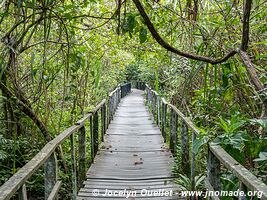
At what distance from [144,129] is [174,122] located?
2.92 m

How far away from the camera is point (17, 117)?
443cm

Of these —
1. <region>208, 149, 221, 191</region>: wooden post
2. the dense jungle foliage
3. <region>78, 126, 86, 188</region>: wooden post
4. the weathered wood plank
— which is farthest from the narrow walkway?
<region>208, 149, 221, 191</region>: wooden post

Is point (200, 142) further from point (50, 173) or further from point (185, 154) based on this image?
point (185, 154)

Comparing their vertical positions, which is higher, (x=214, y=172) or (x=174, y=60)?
(x=174, y=60)

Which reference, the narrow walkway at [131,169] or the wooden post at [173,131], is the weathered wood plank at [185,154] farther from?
the wooden post at [173,131]

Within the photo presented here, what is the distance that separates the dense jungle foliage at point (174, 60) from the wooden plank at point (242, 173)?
0.39ft

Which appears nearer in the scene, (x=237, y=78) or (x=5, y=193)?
(x=5, y=193)

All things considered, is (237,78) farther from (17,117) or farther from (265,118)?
(17,117)

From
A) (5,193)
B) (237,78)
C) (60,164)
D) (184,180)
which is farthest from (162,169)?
(5,193)

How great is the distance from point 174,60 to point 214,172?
4150mm

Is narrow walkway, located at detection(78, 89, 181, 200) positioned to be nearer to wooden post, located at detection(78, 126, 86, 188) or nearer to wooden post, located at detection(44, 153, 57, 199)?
wooden post, located at detection(78, 126, 86, 188)

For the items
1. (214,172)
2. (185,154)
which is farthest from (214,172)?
(185,154)

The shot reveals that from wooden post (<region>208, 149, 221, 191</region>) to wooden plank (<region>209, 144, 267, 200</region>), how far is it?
0.11m

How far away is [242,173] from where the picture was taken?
5.26 feet
